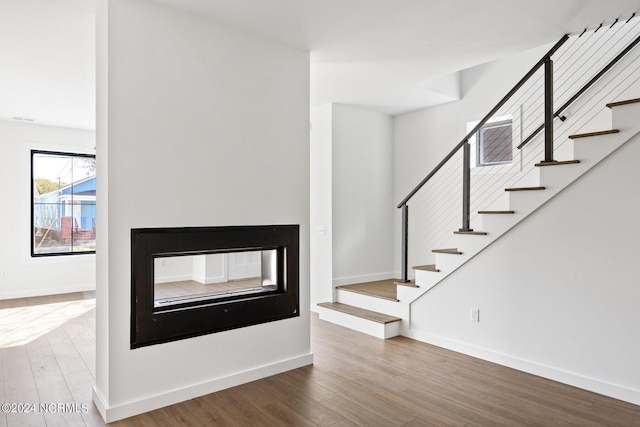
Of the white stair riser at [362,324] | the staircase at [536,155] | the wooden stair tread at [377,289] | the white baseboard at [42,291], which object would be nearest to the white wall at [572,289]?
the staircase at [536,155]

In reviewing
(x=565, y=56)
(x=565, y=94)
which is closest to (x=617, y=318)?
(x=565, y=94)

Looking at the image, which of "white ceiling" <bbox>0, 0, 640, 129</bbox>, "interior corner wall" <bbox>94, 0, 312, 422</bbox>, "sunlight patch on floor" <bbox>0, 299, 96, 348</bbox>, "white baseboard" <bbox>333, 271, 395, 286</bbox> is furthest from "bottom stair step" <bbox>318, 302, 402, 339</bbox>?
"sunlight patch on floor" <bbox>0, 299, 96, 348</bbox>

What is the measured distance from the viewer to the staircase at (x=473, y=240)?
2.96 meters

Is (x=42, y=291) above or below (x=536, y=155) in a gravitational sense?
below

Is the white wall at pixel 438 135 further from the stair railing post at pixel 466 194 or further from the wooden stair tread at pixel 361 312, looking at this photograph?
the wooden stair tread at pixel 361 312

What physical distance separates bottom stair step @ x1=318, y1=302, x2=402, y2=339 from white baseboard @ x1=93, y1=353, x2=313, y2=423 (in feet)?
3.77

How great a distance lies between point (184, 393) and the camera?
2854mm

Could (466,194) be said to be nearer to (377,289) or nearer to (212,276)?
(377,289)

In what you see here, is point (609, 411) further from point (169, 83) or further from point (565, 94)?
point (169, 83)

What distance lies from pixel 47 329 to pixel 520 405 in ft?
15.5

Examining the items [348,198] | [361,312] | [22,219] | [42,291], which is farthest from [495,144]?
[42,291]

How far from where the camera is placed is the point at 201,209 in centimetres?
297

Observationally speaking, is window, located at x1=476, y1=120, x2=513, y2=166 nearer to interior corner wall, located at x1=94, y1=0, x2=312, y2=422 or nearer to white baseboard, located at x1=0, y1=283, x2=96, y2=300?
interior corner wall, located at x1=94, y1=0, x2=312, y2=422

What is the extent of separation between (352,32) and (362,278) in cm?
338
